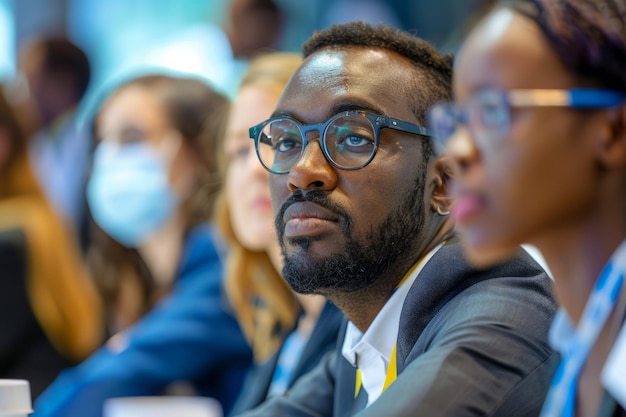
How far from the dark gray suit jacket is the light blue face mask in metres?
2.38

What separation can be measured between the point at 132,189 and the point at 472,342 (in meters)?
2.77

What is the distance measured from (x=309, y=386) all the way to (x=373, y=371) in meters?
0.34

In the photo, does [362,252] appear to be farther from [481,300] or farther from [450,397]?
[450,397]

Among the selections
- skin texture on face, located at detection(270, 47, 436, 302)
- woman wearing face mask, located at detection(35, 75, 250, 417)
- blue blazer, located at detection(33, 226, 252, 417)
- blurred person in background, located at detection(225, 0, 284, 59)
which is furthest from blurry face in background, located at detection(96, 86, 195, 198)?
skin texture on face, located at detection(270, 47, 436, 302)

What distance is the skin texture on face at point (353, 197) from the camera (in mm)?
1793

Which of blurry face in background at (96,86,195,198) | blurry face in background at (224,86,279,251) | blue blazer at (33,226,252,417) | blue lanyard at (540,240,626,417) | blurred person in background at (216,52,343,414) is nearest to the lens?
blue lanyard at (540,240,626,417)

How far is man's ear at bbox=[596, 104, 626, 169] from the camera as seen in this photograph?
46.6 inches

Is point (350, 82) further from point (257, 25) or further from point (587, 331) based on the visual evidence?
point (257, 25)

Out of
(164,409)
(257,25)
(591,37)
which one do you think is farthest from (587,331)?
(257,25)

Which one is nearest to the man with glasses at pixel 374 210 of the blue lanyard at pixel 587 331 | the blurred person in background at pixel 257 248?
the blue lanyard at pixel 587 331

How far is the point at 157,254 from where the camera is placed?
13.3 ft

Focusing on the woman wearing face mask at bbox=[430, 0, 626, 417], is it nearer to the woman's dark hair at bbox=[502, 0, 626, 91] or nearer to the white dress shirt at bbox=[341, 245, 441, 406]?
the woman's dark hair at bbox=[502, 0, 626, 91]

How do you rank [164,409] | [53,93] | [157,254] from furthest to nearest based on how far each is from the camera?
1. [53,93]
2. [157,254]
3. [164,409]

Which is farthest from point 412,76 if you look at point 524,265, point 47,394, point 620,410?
point 47,394
